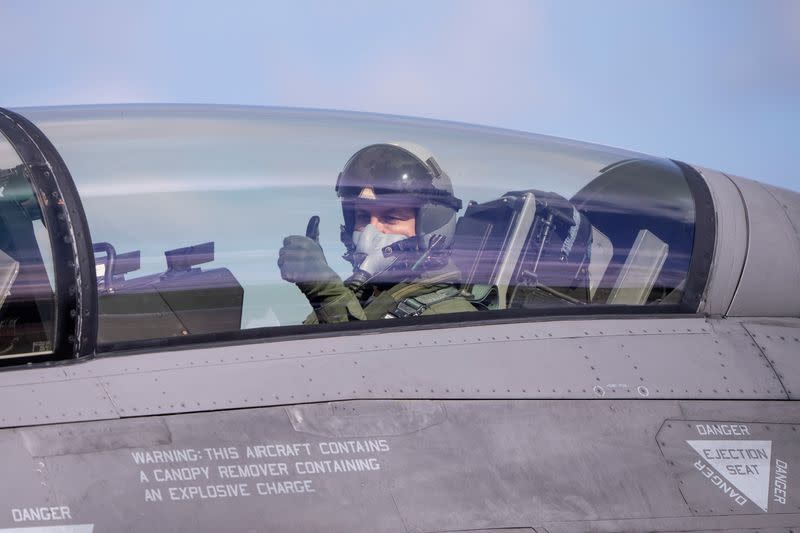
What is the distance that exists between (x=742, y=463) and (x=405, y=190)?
65.0 inches

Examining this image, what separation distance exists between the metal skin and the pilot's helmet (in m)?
0.54

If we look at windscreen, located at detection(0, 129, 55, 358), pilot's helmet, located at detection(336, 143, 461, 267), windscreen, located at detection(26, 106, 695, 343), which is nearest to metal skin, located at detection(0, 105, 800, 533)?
windscreen, located at detection(0, 129, 55, 358)

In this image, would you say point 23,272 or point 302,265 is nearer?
point 23,272

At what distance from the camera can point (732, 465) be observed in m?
2.86

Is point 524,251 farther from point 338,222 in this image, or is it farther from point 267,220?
point 267,220

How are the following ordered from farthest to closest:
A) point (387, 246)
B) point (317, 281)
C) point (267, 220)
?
point (387, 246)
point (267, 220)
point (317, 281)

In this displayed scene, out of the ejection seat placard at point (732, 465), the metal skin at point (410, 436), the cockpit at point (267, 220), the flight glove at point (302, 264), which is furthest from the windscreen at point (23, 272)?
the ejection seat placard at point (732, 465)

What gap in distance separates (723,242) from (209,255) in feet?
6.70

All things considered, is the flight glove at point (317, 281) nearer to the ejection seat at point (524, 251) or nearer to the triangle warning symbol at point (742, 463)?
the ejection seat at point (524, 251)

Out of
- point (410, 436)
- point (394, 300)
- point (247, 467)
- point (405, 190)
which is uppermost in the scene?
point (405, 190)

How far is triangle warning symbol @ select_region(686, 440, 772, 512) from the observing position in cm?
285

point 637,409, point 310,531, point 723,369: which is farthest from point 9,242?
point 723,369

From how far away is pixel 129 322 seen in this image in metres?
3.07

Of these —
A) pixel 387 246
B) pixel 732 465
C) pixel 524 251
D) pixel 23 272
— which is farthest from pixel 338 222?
pixel 732 465
